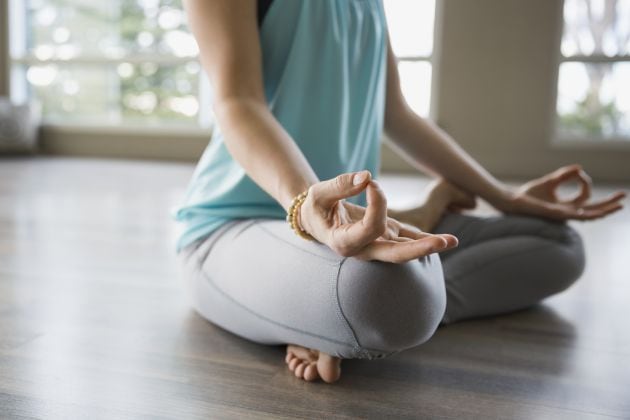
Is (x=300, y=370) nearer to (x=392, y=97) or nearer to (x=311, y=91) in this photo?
(x=311, y=91)

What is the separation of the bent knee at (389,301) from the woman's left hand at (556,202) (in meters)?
0.64

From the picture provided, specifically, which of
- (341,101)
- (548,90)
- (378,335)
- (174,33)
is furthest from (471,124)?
(378,335)

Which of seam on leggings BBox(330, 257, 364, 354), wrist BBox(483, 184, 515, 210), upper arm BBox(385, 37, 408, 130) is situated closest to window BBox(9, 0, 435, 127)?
upper arm BBox(385, 37, 408, 130)

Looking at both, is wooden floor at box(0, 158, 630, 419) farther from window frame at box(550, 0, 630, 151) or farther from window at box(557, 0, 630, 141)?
window at box(557, 0, 630, 141)

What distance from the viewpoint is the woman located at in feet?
2.86

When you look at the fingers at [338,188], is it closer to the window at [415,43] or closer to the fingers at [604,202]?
the fingers at [604,202]

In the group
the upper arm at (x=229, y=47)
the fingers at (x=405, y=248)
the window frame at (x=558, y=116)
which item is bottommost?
the window frame at (x=558, y=116)

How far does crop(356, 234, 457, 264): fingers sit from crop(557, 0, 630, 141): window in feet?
15.3

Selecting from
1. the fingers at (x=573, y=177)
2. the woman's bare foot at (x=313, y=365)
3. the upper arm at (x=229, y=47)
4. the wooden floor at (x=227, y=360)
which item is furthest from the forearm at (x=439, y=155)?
the woman's bare foot at (x=313, y=365)

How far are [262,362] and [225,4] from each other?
613mm

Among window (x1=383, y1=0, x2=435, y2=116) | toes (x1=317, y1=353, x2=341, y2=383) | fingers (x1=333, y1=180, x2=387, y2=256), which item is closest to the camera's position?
fingers (x1=333, y1=180, x2=387, y2=256)

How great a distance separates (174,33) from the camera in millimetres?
5969

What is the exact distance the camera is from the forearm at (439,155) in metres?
1.47

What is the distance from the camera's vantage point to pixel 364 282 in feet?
2.86
